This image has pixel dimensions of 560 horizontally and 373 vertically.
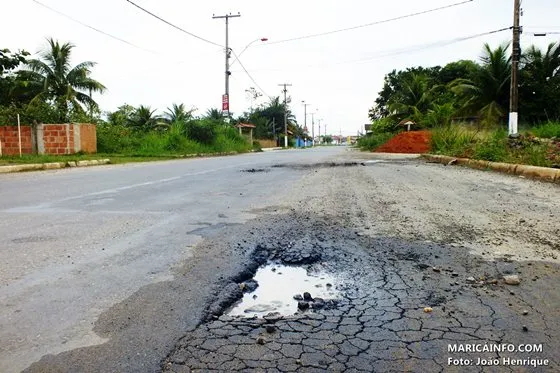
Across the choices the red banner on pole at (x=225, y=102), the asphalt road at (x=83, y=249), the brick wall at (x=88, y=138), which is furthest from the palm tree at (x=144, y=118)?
the asphalt road at (x=83, y=249)

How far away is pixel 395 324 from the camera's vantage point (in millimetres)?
2303

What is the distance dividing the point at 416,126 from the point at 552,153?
28.4m

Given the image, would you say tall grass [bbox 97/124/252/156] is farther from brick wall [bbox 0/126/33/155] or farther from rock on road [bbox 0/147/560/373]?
rock on road [bbox 0/147/560/373]

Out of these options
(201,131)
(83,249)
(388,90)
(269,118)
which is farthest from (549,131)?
(269,118)

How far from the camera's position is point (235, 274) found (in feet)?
10.4

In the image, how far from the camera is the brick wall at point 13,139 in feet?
69.9

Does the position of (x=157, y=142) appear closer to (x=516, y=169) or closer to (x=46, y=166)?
(x=46, y=166)

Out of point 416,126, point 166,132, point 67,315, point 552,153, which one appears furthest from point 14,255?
point 416,126

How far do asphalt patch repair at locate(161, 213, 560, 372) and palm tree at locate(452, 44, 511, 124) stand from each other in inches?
1127

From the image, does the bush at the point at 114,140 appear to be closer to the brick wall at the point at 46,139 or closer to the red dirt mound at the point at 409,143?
the brick wall at the point at 46,139

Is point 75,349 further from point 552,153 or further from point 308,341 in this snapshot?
point 552,153

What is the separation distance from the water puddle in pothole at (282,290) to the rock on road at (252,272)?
0.10 m

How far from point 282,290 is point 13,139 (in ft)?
73.9

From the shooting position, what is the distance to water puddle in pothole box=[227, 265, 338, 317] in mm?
2576
